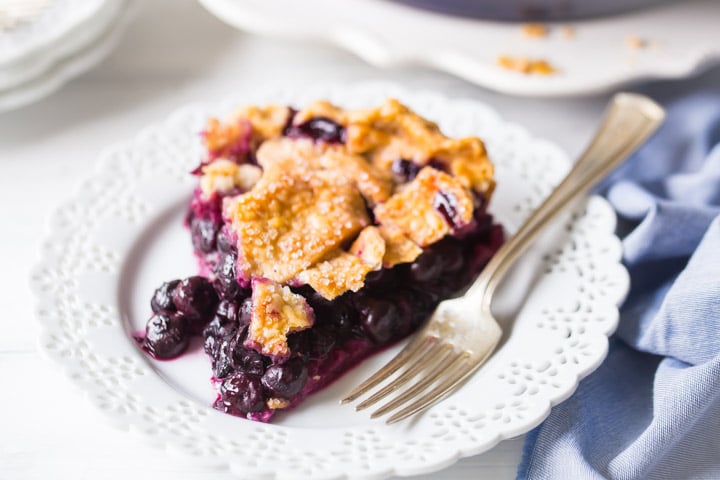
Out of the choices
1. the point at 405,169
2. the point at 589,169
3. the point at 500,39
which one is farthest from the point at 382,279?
the point at 500,39

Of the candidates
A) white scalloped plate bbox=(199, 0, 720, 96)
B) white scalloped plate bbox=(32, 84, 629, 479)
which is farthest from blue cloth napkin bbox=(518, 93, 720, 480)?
white scalloped plate bbox=(199, 0, 720, 96)

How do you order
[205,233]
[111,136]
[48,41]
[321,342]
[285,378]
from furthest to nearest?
[111,136], [48,41], [205,233], [321,342], [285,378]

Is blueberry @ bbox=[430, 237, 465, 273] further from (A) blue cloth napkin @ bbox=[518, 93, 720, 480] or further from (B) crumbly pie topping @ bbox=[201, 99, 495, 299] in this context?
(A) blue cloth napkin @ bbox=[518, 93, 720, 480]

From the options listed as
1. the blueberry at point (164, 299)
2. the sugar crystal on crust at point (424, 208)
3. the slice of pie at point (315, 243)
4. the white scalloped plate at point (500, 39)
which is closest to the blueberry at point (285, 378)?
the slice of pie at point (315, 243)

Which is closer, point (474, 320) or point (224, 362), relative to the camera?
point (224, 362)

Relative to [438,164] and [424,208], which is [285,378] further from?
[438,164]
